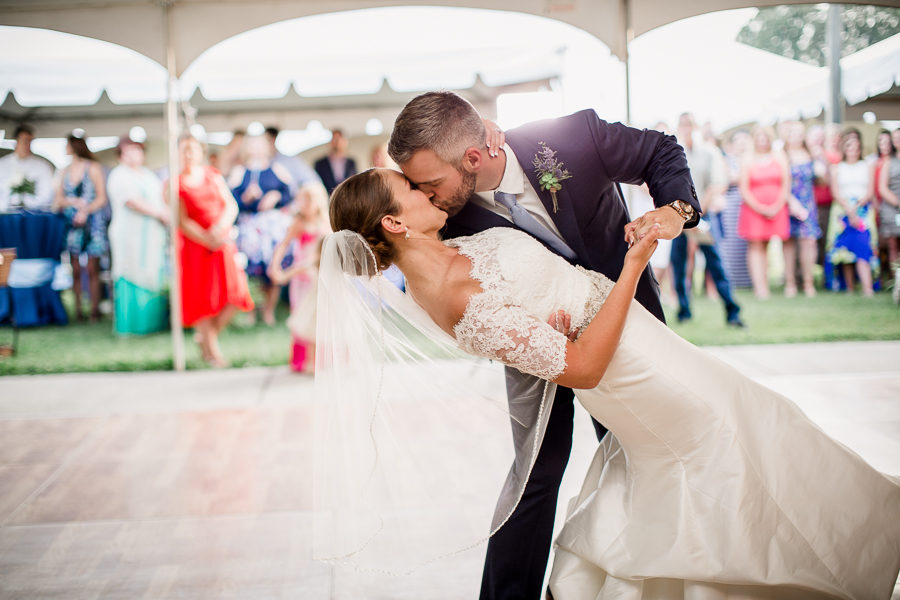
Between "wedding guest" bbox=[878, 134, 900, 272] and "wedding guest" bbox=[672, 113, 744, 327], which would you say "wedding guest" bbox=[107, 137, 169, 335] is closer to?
"wedding guest" bbox=[672, 113, 744, 327]

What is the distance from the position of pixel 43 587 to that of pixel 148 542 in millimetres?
432

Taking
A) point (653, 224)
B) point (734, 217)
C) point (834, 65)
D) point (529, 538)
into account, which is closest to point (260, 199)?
point (734, 217)

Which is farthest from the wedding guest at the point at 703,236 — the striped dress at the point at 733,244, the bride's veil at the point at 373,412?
the bride's veil at the point at 373,412

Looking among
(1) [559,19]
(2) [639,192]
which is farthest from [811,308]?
(1) [559,19]

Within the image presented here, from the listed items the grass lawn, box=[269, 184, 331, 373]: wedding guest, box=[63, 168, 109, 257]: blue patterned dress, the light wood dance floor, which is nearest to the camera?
the light wood dance floor

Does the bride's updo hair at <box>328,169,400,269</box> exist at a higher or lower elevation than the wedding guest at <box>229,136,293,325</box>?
lower

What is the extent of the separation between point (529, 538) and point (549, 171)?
108 centimetres

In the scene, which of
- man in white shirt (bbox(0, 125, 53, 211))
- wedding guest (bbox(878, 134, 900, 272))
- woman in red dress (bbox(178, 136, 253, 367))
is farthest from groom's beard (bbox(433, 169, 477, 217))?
wedding guest (bbox(878, 134, 900, 272))

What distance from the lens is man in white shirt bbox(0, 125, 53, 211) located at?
763 cm

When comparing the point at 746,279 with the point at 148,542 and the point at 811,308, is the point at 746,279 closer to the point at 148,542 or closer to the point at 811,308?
the point at 811,308

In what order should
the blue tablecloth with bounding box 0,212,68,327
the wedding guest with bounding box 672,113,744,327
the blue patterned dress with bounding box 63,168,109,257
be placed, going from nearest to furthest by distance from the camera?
1. the wedding guest with bounding box 672,113,744,327
2. the blue tablecloth with bounding box 0,212,68,327
3. the blue patterned dress with bounding box 63,168,109,257

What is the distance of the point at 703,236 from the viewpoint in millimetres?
7348

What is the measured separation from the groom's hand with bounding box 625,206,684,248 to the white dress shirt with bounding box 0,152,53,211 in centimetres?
759

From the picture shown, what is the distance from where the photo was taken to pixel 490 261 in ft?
6.55
